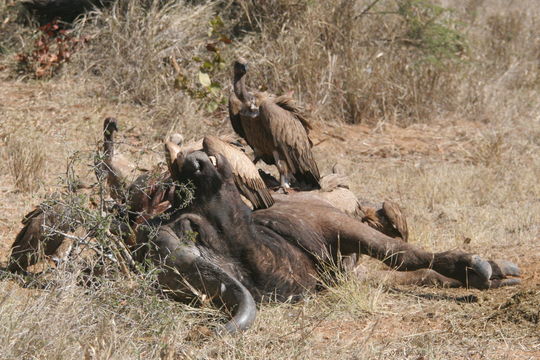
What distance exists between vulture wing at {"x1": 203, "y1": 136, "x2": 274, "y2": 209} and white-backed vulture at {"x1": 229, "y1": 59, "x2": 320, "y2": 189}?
41.7 inches

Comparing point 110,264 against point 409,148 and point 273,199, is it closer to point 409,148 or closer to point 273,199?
point 273,199

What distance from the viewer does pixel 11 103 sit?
1073cm

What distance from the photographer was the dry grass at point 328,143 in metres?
4.25

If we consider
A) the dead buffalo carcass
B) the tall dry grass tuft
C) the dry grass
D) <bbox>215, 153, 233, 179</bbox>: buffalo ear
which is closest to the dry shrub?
the dry grass

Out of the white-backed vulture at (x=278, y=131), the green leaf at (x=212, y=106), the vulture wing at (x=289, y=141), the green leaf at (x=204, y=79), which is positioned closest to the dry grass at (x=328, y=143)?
the green leaf at (x=212, y=106)

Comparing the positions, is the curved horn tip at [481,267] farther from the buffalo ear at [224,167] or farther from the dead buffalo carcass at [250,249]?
the buffalo ear at [224,167]

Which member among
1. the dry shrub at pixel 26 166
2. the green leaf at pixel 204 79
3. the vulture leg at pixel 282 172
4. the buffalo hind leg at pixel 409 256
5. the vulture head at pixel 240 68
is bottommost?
the dry shrub at pixel 26 166

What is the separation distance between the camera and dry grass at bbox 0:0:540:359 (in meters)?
4.25

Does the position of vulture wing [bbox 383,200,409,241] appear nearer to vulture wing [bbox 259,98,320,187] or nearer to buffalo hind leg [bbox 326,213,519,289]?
buffalo hind leg [bbox 326,213,519,289]

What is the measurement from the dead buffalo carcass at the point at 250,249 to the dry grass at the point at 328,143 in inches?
6.0

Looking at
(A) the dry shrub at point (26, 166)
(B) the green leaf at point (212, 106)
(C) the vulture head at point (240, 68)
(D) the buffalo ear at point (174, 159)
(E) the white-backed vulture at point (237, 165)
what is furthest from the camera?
(B) the green leaf at point (212, 106)

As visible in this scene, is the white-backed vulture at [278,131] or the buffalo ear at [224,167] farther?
the white-backed vulture at [278,131]

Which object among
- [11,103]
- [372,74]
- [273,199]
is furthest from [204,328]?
[372,74]

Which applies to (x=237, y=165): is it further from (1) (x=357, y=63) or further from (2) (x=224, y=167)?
(1) (x=357, y=63)
